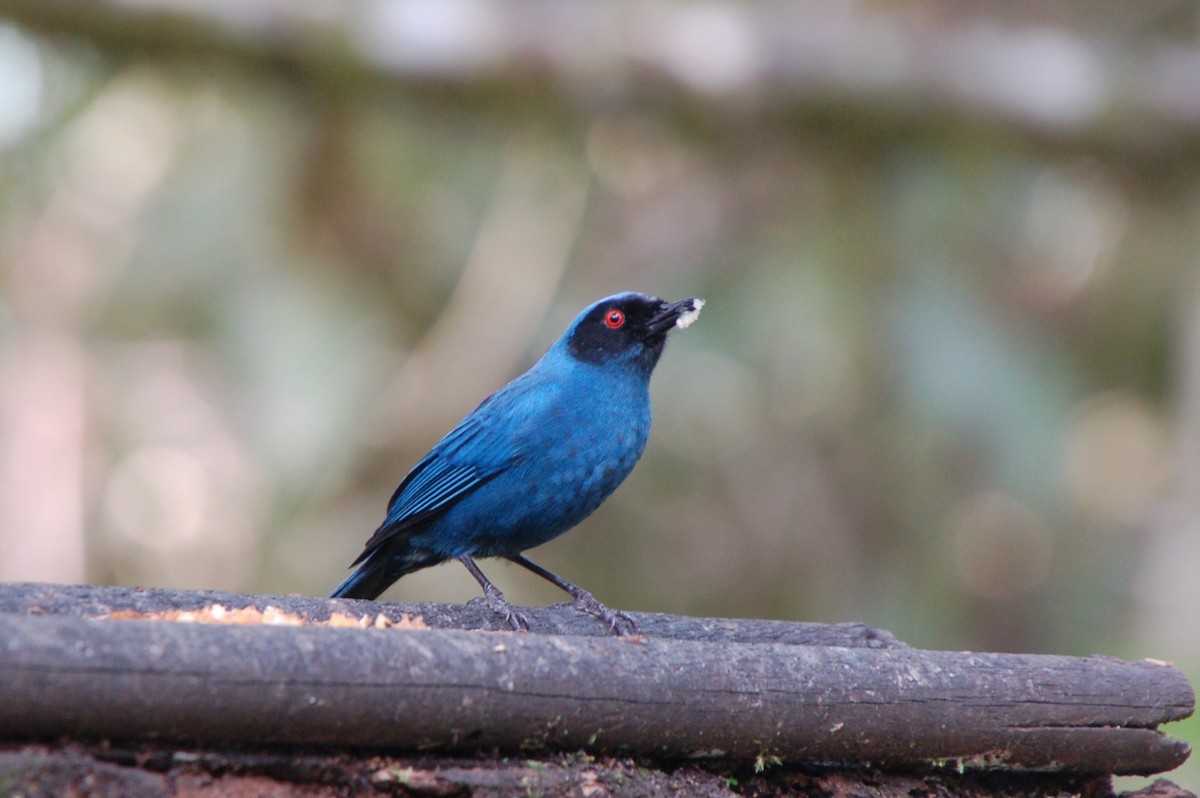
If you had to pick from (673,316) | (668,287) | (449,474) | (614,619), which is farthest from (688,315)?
(668,287)

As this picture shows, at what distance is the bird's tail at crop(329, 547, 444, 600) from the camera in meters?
5.06

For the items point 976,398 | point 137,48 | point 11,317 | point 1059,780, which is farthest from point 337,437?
point 1059,780

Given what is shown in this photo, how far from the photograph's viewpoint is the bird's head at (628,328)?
5301 millimetres

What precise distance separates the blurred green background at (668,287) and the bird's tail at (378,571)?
5.29m

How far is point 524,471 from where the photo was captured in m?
4.89

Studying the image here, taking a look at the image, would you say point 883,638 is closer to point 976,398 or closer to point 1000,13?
point 976,398

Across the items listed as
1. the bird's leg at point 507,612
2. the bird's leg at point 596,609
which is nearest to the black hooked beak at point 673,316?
the bird's leg at point 596,609

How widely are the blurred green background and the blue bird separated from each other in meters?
5.32

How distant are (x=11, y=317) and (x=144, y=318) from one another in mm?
1129

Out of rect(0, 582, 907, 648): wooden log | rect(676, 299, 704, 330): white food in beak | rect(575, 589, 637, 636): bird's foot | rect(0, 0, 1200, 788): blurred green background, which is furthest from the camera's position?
rect(0, 0, 1200, 788): blurred green background

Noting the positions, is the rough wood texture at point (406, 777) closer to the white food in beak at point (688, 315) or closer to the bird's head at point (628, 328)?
the bird's head at point (628, 328)

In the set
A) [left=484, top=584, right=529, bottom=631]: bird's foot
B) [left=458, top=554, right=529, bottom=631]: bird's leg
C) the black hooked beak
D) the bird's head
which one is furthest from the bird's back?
[left=484, top=584, right=529, bottom=631]: bird's foot

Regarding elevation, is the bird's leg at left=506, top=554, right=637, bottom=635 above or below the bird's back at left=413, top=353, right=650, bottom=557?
below

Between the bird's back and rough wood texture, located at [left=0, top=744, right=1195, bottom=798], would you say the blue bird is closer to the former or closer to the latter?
the bird's back
